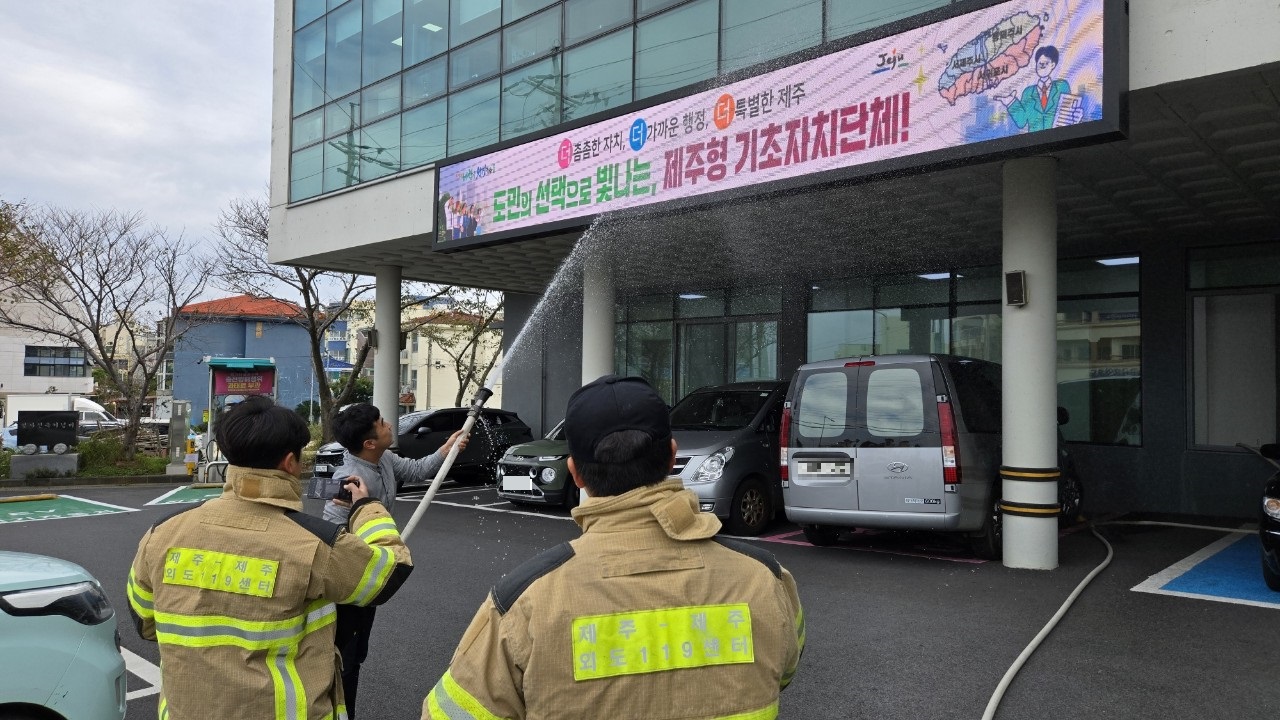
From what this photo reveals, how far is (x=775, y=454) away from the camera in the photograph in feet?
33.5

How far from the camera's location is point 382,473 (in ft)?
13.5

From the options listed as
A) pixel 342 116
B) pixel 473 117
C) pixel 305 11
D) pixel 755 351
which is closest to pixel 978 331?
pixel 755 351

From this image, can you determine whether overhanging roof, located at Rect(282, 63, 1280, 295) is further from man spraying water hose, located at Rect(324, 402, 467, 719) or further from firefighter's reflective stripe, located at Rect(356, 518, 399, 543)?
firefighter's reflective stripe, located at Rect(356, 518, 399, 543)

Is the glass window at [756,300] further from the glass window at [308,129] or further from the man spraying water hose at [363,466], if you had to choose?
the man spraying water hose at [363,466]

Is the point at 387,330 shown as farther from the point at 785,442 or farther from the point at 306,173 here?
the point at 785,442

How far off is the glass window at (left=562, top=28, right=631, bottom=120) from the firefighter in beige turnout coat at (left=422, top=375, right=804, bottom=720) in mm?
10238

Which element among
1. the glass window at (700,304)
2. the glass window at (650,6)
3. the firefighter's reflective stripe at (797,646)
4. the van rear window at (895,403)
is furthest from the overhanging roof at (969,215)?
the firefighter's reflective stripe at (797,646)

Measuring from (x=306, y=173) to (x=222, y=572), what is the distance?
15456mm

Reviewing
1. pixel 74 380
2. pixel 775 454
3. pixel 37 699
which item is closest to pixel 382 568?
pixel 37 699

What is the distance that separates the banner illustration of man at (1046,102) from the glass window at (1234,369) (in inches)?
248

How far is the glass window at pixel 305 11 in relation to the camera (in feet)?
53.9

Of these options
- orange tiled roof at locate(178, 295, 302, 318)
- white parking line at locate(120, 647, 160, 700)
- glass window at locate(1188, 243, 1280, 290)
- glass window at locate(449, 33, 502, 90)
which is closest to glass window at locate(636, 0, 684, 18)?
glass window at locate(449, 33, 502, 90)

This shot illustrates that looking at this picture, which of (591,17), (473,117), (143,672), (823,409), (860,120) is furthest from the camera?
(473,117)

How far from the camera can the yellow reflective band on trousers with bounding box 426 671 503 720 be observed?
56.9 inches
